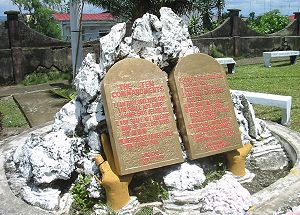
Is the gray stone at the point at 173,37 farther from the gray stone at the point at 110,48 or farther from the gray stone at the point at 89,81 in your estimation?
the gray stone at the point at 89,81

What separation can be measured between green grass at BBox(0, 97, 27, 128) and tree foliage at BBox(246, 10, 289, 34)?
13.8 metres

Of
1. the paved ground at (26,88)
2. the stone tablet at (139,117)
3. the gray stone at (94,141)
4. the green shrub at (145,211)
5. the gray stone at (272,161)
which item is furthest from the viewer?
the paved ground at (26,88)

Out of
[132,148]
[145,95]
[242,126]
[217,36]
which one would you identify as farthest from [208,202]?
[217,36]

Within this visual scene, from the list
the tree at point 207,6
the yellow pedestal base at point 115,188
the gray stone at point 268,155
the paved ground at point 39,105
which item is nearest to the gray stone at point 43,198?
the yellow pedestal base at point 115,188

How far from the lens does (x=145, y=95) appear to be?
3.62 metres

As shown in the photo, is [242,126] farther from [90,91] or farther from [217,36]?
[217,36]

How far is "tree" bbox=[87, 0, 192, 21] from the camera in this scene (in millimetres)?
8297

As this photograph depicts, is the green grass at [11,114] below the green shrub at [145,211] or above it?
below

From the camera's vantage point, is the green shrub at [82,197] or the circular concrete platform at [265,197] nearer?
the circular concrete platform at [265,197]

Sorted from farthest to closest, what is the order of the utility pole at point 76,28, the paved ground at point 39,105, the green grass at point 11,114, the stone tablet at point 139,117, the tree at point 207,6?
the utility pole at point 76,28, the tree at point 207,6, the paved ground at point 39,105, the green grass at point 11,114, the stone tablet at point 139,117

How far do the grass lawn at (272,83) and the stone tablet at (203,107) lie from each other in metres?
2.27

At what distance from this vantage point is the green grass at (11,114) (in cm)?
741

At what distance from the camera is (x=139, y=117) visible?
354 cm

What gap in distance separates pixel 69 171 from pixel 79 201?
0.91ft
